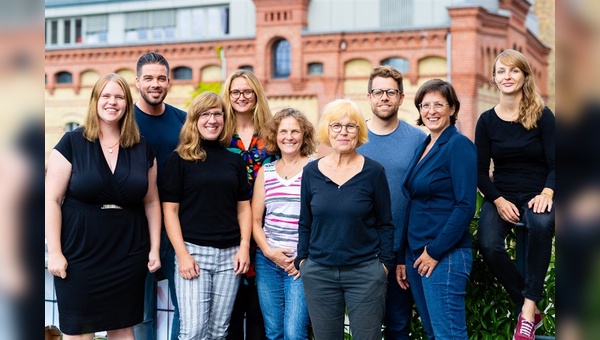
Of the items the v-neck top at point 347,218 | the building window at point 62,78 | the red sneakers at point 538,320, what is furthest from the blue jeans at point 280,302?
the building window at point 62,78

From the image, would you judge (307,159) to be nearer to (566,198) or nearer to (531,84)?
(531,84)

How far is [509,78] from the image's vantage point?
373 cm

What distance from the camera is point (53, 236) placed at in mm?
3549

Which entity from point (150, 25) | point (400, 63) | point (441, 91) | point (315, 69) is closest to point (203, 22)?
point (150, 25)

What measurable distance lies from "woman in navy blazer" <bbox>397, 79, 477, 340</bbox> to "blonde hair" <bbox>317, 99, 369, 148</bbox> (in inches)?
15.1

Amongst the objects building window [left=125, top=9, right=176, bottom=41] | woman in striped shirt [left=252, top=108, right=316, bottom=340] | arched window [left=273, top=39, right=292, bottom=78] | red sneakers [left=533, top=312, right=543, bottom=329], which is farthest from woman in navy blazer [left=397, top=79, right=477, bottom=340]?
building window [left=125, top=9, right=176, bottom=41]

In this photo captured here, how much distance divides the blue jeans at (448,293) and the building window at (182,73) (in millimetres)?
32358

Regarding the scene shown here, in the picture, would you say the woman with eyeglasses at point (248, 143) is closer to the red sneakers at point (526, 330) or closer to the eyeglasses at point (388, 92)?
the eyeglasses at point (388, 92)

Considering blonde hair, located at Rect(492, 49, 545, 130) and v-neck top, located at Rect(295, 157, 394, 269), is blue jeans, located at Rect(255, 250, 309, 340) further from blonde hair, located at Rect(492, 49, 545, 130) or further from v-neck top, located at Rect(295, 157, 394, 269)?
blonde hair, located at Rect(492, 49, 545, 130)

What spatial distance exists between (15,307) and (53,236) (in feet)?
9.37

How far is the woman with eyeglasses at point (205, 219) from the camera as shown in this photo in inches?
156

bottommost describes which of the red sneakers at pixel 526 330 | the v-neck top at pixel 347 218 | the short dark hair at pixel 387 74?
the red sneakers at pixel 526 330

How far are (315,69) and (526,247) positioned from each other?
29363 mm

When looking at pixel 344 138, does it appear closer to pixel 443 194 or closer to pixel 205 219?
pixel 443 194
